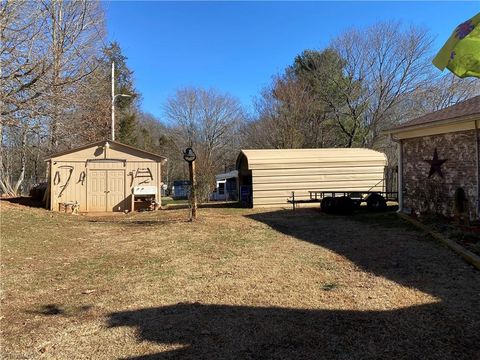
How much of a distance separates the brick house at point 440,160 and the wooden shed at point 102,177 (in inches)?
399

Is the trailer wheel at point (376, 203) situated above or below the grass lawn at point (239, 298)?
above

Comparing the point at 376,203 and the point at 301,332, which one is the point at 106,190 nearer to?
the point at 376,203

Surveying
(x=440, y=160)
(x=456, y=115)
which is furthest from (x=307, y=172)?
(x=456, y=115)

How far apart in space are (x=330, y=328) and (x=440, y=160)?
7711mm

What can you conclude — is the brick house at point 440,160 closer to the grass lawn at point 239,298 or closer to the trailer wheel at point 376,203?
the grass lawn at point 239,298

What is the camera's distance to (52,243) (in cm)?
890

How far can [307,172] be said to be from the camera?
1809cm

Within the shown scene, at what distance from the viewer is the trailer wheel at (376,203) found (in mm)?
14469

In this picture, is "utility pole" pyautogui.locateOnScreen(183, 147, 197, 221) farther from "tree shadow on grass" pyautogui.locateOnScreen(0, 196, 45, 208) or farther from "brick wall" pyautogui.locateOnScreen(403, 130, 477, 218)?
"tree shadow on grass" pyautogui.locateOnScreen(0, 196, 45, 208)

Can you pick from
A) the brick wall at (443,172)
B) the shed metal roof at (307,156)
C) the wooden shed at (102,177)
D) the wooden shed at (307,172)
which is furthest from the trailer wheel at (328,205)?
the wooden shed at (102,177)

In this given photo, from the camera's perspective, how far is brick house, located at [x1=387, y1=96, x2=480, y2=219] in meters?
9.15

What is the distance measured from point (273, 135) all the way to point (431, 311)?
2568 cm

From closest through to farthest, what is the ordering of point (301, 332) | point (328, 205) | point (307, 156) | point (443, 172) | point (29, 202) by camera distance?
point (301, 332)
point (443, 172)
point (328, 205)
point (29, 202)
point (307, 156)

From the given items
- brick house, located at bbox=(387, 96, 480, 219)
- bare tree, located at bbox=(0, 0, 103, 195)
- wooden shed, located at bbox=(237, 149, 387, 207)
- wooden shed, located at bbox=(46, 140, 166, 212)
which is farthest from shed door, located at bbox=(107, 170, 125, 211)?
brick house, located at bbox=(387, 96, 480, 219)
